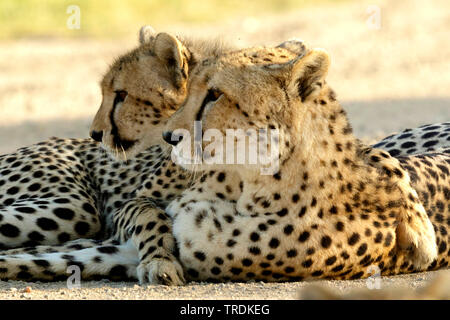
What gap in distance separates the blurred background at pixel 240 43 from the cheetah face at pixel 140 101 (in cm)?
253

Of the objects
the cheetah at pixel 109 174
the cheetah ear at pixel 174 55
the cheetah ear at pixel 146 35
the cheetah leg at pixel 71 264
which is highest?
the cheetah ear at pixel 146 35

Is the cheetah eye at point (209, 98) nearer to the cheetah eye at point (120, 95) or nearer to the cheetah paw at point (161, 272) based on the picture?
the cheetah paw at point (161, 272)

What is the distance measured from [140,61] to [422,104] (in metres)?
4.79

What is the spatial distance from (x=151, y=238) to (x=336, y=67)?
6.91 m

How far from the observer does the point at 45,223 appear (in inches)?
152

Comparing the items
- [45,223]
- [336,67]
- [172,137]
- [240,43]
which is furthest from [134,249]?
[336,67]

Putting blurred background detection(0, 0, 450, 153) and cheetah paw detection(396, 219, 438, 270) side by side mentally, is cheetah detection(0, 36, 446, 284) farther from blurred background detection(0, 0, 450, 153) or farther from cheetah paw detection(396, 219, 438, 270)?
blurred background detection(0, 0, 450, 153)

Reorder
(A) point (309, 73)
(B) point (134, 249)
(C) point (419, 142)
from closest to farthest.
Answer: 1. (A) point (309, 73)
2. (B) point (134, 249)
3. (C) point (419, 142)

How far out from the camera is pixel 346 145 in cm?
328

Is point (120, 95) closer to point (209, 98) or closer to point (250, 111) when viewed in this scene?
point (209, 98)

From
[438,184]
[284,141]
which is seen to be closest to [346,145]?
[284,141]

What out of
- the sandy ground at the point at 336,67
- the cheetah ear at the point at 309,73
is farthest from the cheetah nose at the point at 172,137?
the sandy ground at the point at 336,67

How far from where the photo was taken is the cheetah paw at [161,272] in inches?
128
